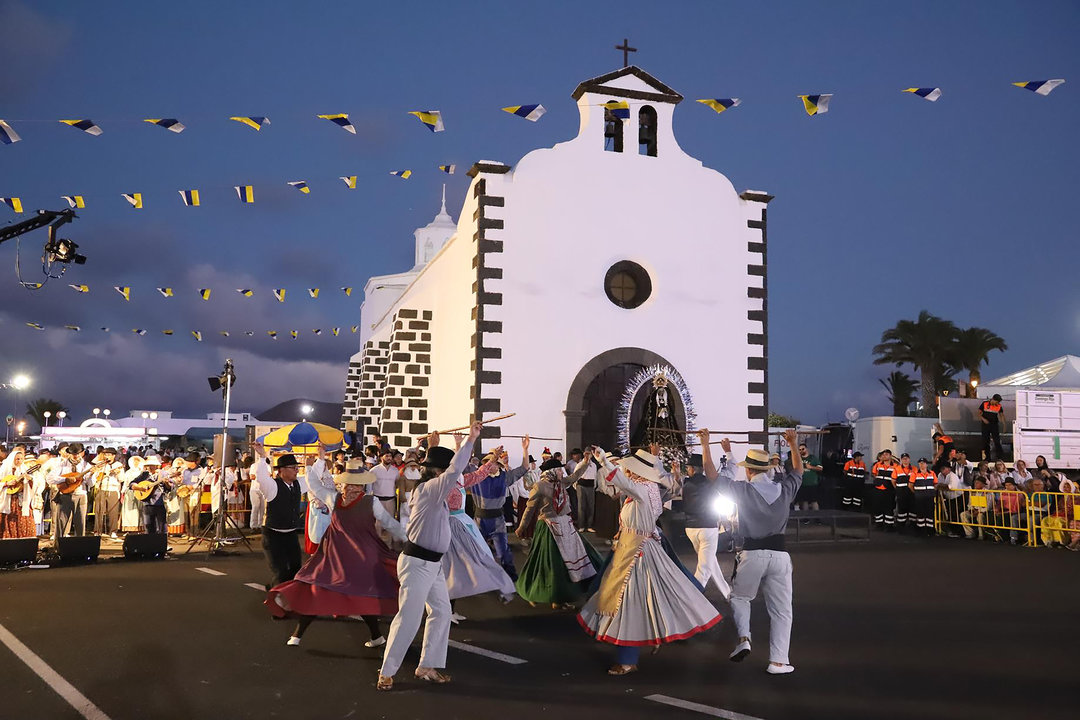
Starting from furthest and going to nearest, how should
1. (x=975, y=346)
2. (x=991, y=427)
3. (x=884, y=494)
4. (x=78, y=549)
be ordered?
(x=975, y=346) → (x=991, y=427) → (x=884, y=494) → (x=78, y=549)

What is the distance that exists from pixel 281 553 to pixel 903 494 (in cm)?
1543

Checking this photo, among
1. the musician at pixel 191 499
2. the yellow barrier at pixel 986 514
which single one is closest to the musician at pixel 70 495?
the musician at pixel 191 499

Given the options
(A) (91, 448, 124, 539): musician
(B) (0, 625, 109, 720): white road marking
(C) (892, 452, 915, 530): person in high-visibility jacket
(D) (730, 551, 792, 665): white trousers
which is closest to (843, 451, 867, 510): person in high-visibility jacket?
(C) (892, 452, 915, 530): person in high-visibility jacket

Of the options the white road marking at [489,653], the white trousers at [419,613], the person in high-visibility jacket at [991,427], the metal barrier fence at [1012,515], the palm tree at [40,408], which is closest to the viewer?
the white trousers at [419,613]

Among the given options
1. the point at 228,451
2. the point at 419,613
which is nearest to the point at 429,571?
the point at 419,613

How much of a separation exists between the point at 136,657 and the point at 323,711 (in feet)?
8.09

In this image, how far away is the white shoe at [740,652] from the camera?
297 inches

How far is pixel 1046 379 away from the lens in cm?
2719

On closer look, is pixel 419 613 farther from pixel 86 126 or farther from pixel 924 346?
pixel 924 346

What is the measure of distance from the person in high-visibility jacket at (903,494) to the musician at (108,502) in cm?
1678

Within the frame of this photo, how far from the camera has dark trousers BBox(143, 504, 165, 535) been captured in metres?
17.8

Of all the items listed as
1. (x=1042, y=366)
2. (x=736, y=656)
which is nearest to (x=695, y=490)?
(x=736, y=656)

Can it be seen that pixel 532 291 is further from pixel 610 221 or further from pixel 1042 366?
pixel 1042 366

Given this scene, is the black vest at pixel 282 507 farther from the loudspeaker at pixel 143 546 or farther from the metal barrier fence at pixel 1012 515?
the metal barrier fence at pixel 1012 515
